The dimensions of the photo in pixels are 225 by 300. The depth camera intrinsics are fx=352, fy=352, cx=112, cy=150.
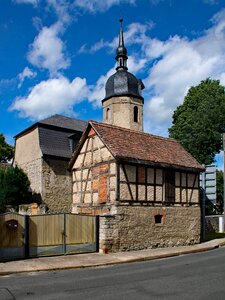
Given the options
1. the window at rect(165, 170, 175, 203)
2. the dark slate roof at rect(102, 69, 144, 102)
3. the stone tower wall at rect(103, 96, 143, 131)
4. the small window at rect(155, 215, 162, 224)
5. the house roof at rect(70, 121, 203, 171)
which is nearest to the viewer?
the house roof at rect(70, 121, 203, 171)

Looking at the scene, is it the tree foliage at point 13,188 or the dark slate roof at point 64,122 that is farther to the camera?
the dark slate roof at point 64,122

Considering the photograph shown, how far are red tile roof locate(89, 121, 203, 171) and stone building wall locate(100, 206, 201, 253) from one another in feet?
7.52

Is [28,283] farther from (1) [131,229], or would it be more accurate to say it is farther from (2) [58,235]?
(1) [131,229]

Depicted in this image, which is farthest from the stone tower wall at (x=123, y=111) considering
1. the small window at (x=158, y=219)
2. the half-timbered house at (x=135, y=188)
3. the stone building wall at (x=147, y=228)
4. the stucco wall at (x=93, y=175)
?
the small window at (x=158, y=219)

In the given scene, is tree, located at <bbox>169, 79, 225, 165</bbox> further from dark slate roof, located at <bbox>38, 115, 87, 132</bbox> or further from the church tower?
dark slate roof, located at <bbox>38, 115, 87, 132</bbox>

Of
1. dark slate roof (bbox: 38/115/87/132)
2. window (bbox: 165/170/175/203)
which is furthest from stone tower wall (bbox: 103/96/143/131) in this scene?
window (bbox: 165/170/175/203)

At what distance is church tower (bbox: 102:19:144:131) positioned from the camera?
3494 cm

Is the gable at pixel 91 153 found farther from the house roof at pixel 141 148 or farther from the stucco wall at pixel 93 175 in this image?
the house roof at pixel 141 148

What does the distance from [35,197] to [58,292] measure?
1695 cm

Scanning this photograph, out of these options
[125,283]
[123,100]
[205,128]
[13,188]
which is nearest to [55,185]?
[13,188]

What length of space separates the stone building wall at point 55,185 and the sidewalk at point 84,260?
10.0m

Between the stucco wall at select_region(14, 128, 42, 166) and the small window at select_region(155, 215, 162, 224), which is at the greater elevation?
the stucco wall at select_region(14, 128, 42, 166)

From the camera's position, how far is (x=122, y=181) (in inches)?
644

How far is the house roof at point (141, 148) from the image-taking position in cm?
1675
